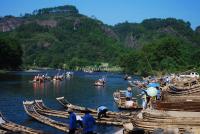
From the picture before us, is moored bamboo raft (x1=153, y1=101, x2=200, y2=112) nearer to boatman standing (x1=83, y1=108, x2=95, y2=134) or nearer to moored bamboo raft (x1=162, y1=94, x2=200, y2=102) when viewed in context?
moored bamboo raft (x1=162, y1=94, x2=200, y2=102)

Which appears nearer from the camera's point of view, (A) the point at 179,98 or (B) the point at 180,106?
(B) the point at 180,106

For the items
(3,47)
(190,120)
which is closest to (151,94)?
(190,120)

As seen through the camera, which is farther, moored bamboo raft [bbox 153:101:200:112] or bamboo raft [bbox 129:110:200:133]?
moored bamboo raft [bbox 153:101:200:112]

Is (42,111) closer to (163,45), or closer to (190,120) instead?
(190,120)

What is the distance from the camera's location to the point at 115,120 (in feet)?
134

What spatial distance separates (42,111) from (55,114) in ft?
6.92

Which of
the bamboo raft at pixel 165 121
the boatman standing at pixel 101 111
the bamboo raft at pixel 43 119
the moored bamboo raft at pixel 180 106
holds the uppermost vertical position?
the moored bamboo raft at pixel 180 106

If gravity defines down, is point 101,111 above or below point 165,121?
below

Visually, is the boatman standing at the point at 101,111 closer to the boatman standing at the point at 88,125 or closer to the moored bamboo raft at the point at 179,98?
the moored bamboo raft at the point at 179,98

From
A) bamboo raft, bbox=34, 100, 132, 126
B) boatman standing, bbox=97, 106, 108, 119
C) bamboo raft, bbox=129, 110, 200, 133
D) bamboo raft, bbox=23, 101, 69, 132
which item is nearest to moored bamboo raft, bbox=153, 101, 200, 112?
bamboo raft, bbox=129, 110, 200, 133

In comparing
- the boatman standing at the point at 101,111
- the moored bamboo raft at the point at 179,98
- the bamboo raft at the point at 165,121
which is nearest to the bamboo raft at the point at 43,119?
the boatman standing at the point at 101,111

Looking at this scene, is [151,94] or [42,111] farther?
[42,111]

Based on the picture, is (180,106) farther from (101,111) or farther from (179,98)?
(101,111)

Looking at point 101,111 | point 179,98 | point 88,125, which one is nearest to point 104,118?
point 101,111
